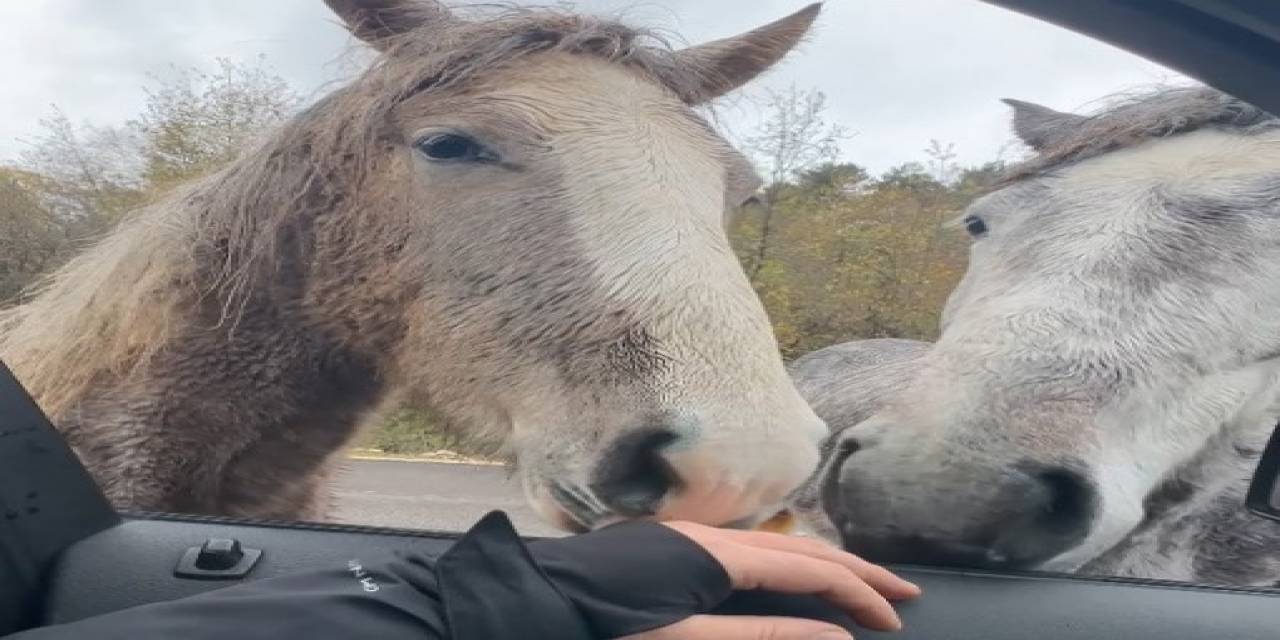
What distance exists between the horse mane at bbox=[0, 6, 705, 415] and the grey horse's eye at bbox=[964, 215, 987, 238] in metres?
0.54

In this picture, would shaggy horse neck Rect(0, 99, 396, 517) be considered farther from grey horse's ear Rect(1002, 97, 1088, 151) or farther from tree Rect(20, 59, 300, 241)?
grey horse's ear Rect(1002, 97, 1088, 151)

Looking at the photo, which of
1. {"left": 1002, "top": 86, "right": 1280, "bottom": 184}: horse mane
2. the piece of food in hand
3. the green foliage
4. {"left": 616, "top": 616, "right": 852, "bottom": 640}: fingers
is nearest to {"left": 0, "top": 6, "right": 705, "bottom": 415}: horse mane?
the green foliage

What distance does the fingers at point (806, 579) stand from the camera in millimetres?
1464

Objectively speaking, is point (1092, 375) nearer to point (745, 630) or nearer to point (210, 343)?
point (745, 630)

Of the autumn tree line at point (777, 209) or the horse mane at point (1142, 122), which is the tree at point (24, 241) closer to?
the autumn tree line at point (777, 209)

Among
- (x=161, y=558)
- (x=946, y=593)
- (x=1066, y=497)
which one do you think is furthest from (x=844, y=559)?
(x=161, y=558)

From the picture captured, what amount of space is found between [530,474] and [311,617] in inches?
26.6

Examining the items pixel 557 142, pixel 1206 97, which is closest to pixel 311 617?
pixel 557 142

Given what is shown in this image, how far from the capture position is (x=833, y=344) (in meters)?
2.05

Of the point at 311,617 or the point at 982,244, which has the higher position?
the point at 982,244

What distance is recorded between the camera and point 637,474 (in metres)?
1.78

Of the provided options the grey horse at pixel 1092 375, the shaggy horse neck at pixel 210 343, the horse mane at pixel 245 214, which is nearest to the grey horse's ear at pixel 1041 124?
the grey horse at pixel 1092 375

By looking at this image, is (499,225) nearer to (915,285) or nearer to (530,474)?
(530,474)

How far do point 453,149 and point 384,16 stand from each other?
0.86 feet
